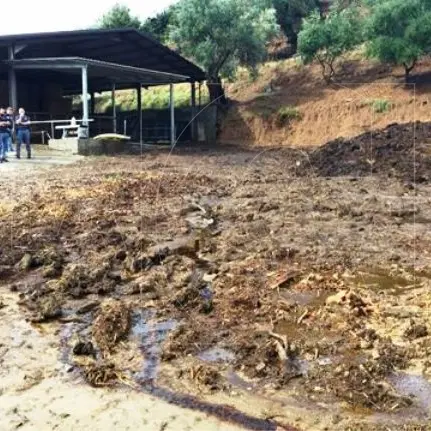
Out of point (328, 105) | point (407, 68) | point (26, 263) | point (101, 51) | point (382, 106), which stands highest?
point (101, 51)

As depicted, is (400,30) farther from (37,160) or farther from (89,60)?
(37,160)

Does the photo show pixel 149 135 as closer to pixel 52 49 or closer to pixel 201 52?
pixel 201 52

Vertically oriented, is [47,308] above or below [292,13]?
below

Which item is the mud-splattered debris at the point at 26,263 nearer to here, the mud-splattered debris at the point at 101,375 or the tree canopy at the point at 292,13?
the mud-splattered debris at the point at 101,375

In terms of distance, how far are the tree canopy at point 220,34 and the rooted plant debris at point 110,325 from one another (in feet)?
90.5

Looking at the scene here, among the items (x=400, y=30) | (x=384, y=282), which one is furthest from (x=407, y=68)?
(x=384, y=282)

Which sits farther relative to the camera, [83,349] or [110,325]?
[110,325]

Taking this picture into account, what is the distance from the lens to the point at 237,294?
6.40 meters

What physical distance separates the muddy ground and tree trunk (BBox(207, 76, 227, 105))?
2186 centimetres

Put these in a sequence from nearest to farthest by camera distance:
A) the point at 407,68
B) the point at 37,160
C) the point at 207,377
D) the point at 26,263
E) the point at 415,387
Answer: the point at 415,387 → the point at 207,377 → the point at 26,263 → the point at 37,160 → the point at 407,68

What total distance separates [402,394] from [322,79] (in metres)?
34.4

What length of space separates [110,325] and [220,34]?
28375 mm

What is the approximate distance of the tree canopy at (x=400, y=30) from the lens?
29.9m

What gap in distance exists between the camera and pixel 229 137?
114 ft
